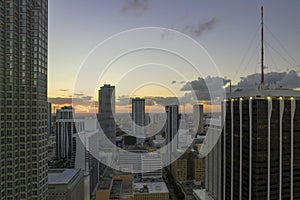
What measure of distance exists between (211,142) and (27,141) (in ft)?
13.7

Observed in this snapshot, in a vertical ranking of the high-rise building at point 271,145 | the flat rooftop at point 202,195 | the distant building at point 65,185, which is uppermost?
the high-rise building at point 271,145

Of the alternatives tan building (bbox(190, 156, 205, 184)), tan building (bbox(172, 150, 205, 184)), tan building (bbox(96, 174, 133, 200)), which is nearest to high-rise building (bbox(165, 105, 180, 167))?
tan building (bbox(172, 150, 205, 184))

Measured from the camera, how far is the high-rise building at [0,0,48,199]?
2568mm

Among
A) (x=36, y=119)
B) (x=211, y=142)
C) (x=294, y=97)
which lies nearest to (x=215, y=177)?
(x=211, y=142)

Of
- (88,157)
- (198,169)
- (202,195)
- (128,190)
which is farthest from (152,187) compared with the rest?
(198,169)

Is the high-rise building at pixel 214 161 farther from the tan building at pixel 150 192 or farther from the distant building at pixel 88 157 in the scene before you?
the distant building at pixel 88 157

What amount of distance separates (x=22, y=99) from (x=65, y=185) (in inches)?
137

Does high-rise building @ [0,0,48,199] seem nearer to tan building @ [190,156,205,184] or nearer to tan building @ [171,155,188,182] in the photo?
tan building @ [171,155,188,182]

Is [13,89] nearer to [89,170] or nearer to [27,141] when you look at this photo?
[27,141]

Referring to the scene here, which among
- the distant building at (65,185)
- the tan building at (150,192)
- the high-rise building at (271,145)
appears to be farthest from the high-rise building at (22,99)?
the tan building at (150,192)

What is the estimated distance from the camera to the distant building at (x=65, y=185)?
560 centimetres

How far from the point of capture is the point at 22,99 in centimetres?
269

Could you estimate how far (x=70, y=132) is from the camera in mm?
10539

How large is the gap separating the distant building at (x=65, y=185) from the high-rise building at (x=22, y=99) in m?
2.92
